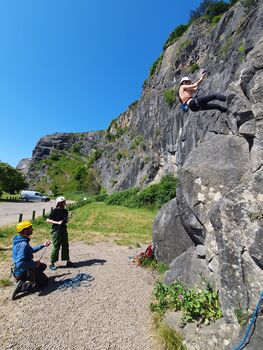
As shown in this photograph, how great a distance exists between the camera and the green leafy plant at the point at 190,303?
439 cm

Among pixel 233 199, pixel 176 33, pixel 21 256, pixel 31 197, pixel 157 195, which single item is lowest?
pixel 21 256

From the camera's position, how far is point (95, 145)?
10675cm

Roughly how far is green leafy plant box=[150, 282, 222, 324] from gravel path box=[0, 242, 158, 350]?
18.5 inches

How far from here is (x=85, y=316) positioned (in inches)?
205

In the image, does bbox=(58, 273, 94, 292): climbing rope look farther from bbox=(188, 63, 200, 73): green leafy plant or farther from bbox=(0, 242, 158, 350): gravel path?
bbox=(188, 63, 200, 73): green leafy plant

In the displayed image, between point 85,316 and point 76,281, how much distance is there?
5.78 feet

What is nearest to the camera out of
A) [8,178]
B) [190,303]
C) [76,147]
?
[190,303]

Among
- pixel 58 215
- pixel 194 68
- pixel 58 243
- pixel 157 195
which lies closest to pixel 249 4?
pixel 194 68

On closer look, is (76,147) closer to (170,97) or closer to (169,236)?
(170,97)

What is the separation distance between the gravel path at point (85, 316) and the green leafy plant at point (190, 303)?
469 millimetres

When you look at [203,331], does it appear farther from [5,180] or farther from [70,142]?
[70,142]

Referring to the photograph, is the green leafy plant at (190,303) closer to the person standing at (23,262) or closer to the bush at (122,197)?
the person standing at (23,262)

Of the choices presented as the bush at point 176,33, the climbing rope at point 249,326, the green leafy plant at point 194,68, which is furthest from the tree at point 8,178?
the climbing rope at point 249,326

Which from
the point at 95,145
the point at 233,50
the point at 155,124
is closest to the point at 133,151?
the point at 155,124
